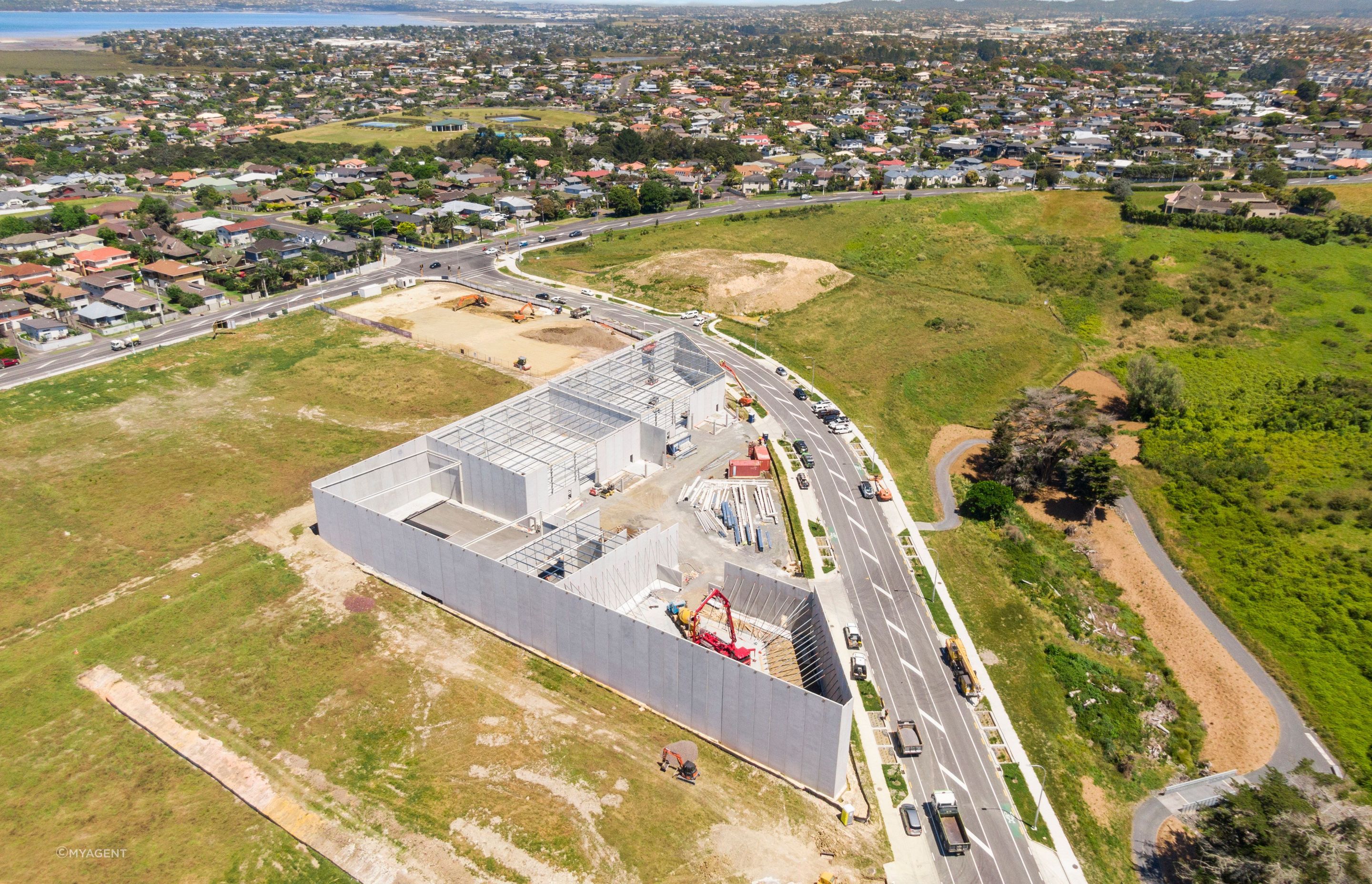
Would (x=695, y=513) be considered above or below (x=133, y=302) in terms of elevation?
above

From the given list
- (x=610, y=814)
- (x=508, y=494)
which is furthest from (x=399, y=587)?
(x=610, y=814)

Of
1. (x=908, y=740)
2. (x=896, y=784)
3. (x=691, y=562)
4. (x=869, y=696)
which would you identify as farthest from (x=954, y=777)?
(x=691, y=562)

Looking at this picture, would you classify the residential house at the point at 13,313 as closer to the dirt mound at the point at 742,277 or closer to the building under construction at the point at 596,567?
the building under construction at the point at 596,567

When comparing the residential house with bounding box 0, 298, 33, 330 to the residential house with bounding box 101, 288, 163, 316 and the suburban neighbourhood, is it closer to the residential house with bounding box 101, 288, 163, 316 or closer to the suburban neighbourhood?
the suburban neighbourhood

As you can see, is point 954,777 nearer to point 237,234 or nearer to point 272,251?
point 272,251

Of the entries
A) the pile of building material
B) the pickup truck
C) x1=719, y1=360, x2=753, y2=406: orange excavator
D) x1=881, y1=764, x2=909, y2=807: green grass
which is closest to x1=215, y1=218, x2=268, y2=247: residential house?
x1=719, y1=360, x2=753, y2=406: orange excavator

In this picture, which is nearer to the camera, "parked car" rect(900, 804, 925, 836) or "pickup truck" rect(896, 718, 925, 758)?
"parked car" rect(900, 804, 925, 836)
